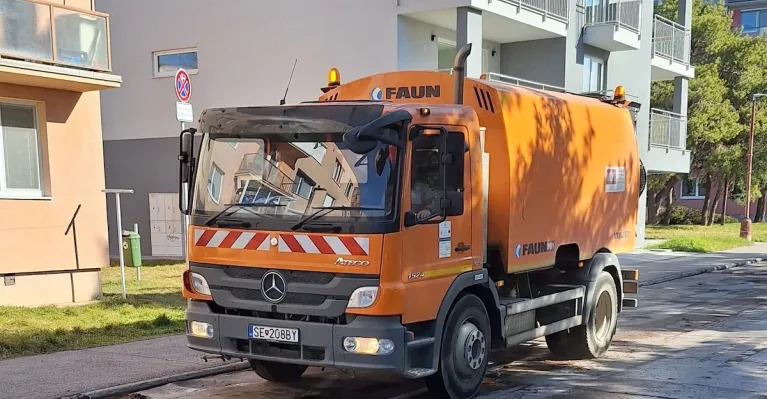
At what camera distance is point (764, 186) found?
44.8 meters

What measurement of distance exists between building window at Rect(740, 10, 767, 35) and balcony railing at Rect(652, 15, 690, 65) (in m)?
37.3

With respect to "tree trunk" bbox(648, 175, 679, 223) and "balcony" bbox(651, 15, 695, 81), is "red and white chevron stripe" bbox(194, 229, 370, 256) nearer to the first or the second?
"balcony" bbox(651, 15, 695, 81)

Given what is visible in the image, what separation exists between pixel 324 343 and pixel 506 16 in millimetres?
13911

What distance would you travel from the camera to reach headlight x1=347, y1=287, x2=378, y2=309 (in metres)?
5.75

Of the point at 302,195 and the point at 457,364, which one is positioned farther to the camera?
the point at 457,364

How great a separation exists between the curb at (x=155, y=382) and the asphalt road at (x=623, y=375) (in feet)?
0.34

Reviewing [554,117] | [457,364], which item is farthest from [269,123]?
[554,117]

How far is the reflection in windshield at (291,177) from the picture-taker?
5836 mm

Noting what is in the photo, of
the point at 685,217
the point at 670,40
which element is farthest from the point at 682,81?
the point at 685,217

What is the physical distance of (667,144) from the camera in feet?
88.4

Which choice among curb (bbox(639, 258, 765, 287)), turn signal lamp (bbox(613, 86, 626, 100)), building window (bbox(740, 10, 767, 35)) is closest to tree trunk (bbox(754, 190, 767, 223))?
building window (bbox(740, 10, 767, 35))

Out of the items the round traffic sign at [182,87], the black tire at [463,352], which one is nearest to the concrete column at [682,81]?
the round traffic sign at [182,87]

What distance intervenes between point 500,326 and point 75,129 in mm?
8624

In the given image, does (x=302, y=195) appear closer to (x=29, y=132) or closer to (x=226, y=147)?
(x=226, y=147)
